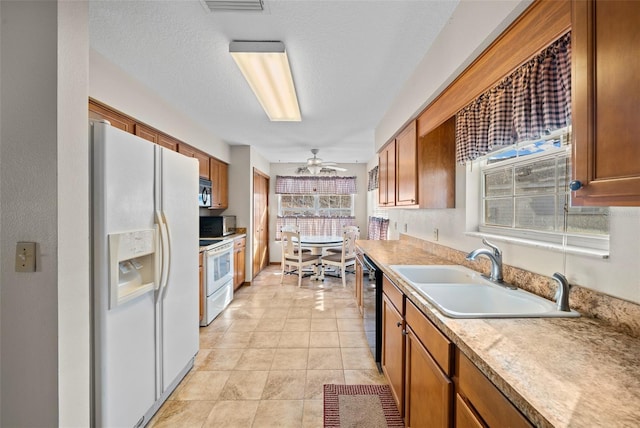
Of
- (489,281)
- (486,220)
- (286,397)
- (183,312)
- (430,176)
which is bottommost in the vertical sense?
(286,397)

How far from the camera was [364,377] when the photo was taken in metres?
2.21

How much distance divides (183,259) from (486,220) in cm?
226

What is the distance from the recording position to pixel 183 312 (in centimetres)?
214

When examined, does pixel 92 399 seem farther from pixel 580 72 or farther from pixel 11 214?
pixel 580 72

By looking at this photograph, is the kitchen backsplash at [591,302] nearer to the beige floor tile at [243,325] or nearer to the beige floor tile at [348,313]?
the beige floor tile at [348,313]

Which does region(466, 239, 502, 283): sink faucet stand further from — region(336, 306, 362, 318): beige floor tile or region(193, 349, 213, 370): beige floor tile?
region(193, 349, 213, 370): beige floor tile

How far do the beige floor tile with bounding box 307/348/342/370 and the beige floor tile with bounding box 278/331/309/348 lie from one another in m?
0.15

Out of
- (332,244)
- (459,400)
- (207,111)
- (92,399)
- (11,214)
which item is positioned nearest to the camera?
(459,400)

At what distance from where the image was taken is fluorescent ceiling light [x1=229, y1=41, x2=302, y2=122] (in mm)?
1867

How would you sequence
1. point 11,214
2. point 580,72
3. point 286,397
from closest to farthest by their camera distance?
point 580,72, point 11,214, point 286,397

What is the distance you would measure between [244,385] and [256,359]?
1.17ft

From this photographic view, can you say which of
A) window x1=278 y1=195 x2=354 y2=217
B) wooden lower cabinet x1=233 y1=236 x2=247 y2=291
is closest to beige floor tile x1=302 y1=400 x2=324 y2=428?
wooden lower cabinet x1=233 y1=236 x2=247 y2=291

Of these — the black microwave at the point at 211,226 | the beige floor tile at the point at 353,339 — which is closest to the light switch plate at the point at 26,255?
the beige floor tile at the point at 353,339

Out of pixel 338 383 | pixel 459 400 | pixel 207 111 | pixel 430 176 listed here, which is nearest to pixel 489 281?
pixel 459 400
